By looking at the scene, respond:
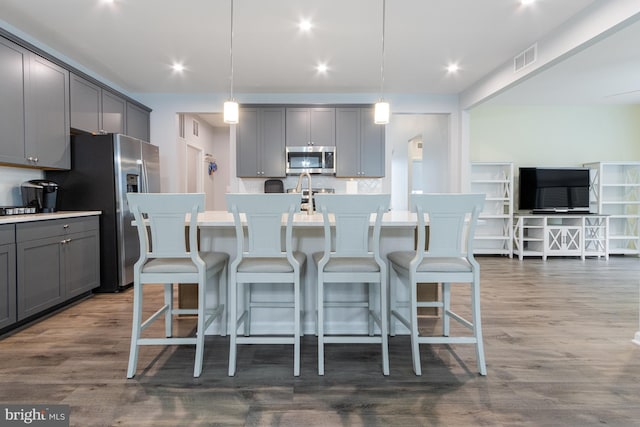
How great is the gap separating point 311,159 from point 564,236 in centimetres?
422

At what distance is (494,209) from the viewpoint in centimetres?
611

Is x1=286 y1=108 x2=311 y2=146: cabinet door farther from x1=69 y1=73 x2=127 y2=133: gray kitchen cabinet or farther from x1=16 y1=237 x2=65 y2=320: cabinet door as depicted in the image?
x1=16 y1=237 x2=65 y2=320: cabinet door

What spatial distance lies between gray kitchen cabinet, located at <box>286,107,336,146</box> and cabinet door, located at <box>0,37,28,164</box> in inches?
121

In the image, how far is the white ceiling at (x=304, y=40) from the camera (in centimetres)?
292

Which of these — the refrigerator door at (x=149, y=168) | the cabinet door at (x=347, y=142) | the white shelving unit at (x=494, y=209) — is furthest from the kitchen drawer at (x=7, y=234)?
the white shelving unit at (x=494, y=209)

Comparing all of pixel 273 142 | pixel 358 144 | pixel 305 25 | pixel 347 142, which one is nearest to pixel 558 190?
pixel 358 144

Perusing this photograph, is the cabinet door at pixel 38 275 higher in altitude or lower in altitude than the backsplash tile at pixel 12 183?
lower

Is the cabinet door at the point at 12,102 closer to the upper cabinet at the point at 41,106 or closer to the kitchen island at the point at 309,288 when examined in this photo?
the upper cabinet at the point at 41,106

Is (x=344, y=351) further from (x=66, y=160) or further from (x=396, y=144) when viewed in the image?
(x=396, y=144)

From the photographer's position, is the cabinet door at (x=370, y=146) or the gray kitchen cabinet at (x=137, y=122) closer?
the gray kitchen cabinet at (x=137, y=122)

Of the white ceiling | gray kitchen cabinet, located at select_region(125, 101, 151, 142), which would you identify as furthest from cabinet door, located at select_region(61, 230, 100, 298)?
the white ceiling

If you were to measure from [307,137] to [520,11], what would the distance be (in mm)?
3032

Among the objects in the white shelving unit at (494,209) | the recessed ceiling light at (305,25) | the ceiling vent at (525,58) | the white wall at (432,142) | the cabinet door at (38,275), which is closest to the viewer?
the cabinet door at (38,275)

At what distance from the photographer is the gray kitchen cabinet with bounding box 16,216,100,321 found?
275cm
